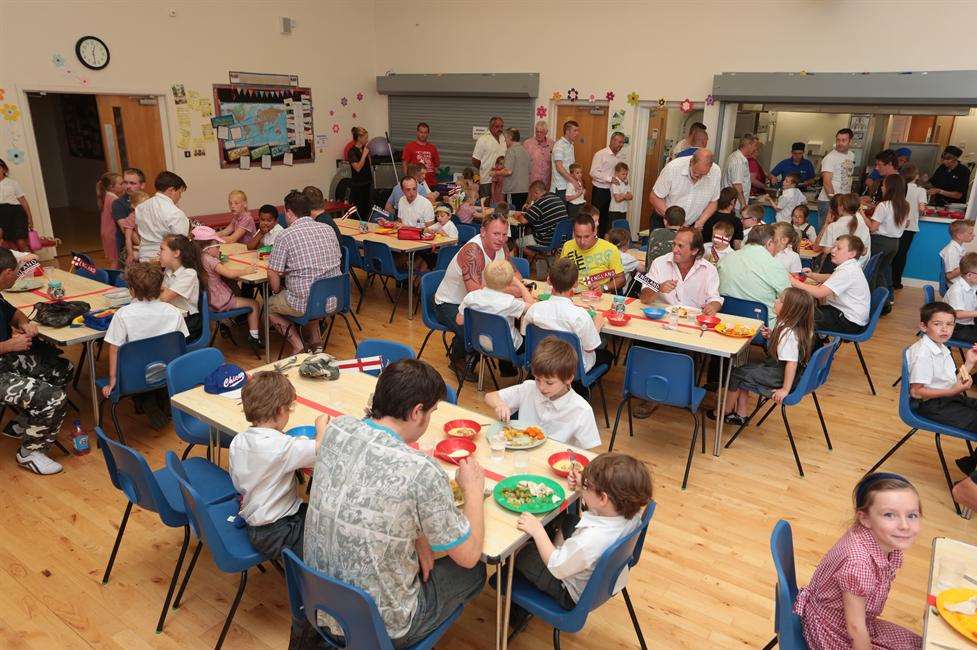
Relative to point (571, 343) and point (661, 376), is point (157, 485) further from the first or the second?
point (661, 376)

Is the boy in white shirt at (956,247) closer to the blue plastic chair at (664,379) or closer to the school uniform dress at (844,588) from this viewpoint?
the blue plastic chair at (664,379)

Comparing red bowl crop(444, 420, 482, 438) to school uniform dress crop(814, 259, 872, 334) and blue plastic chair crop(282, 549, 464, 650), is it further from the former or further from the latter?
school uniform dress crop(814, 259, 872, 334)

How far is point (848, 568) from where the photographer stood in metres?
2.08

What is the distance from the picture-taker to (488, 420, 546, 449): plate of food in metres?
2.85

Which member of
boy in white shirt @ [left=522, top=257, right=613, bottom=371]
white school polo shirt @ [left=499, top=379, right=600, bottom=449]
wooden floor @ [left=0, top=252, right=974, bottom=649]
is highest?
boy in white shirt @ [left=522, top=257, right=613, bottom=371]

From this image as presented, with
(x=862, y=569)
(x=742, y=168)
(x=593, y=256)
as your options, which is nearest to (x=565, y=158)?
(x=742, y=168)

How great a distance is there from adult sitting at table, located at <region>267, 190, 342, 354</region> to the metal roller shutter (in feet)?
21.2

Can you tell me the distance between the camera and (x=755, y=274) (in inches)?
199

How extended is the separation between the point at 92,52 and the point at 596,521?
9.83 m

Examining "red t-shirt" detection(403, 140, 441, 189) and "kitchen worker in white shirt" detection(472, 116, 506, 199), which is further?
"red t-shirt" detection(403, 140, 441, 189)

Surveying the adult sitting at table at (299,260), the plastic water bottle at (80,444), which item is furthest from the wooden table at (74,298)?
the adult sitting at table at (299,260)

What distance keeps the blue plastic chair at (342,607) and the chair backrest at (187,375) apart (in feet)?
5.39

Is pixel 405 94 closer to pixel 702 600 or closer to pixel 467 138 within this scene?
pixel 467 138

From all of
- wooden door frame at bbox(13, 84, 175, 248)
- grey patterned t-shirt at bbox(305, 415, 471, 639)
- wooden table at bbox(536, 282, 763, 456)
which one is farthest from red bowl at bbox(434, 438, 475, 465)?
wooden door frame at bbox(13, 84, 175, 248)
